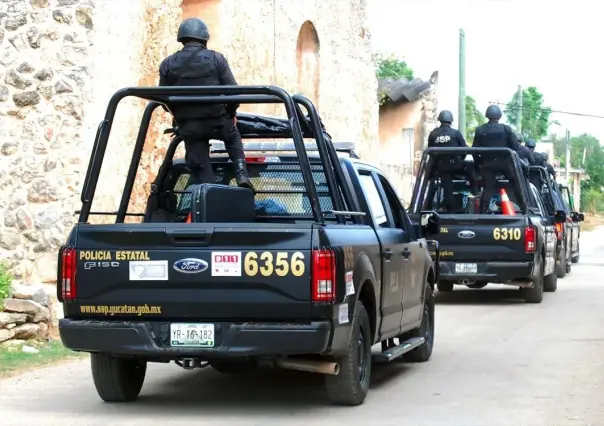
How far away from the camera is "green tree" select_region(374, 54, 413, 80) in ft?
218

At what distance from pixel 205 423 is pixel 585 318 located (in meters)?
9.00

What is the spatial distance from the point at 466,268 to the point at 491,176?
4.90ft

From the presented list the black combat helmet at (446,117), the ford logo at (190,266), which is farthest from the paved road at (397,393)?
the black combat helmet at (446,117)

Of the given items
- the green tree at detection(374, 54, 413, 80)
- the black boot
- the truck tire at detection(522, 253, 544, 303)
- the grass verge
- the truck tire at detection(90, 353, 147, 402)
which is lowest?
the truck tire at detection(522, 253, 544, 303)

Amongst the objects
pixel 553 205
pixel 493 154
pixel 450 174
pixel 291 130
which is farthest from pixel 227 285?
pixel 553 205

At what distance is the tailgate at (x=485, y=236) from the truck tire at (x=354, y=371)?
8907 mm

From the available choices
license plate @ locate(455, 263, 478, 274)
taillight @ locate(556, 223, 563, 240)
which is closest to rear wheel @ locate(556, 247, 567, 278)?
taillight @ locate(556, 223, 563, 240)

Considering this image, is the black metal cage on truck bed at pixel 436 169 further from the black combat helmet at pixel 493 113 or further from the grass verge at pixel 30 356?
the grass verge at pixel 30 356

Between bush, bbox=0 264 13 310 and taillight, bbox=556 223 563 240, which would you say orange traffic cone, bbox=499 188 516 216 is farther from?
bush, bbox=0 264 13 310

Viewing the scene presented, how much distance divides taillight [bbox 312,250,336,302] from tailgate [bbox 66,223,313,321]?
0.15ft

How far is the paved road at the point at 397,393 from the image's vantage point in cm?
866

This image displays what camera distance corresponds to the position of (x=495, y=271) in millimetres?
18031

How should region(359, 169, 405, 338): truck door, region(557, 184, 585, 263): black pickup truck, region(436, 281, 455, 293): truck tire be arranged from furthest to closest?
region(557, 184, 585, 263): black pickup truck < region(436, 281, 455, 293): truck tire < region(359, 169, 405, 338): truck door

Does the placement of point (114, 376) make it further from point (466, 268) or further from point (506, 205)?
point (506, 205)
